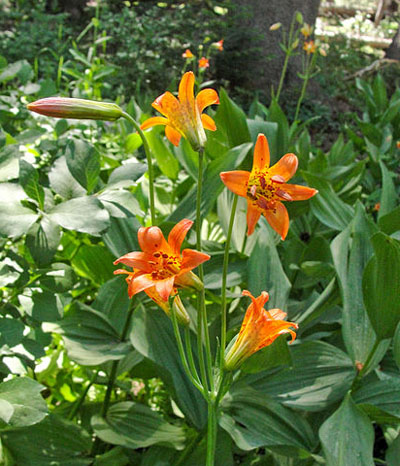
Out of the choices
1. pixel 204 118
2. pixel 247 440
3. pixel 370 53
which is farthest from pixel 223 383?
pixel 370 53

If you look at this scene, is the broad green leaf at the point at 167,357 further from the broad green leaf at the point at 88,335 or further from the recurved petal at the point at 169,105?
the recurved petal at the point at 169,105

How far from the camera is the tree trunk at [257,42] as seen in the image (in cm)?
506

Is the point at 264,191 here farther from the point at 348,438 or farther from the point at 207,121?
the point at 348,438

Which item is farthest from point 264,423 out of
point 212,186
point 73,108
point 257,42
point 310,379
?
point 257,42

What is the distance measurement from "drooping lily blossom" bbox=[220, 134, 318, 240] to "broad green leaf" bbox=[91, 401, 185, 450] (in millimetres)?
487

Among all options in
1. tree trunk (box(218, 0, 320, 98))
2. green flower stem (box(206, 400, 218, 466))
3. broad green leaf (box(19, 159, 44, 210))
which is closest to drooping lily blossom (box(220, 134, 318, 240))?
green flower stem (box(206, 400, 218, 466))

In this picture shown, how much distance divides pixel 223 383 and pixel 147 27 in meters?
4.87

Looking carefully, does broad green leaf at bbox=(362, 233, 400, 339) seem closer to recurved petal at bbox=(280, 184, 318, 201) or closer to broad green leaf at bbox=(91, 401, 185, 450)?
recurved petal at bbox=(280, 184, 318, 201)

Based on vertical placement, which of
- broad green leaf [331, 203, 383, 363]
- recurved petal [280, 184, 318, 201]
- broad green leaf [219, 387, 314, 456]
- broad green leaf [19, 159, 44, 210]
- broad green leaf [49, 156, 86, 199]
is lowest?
broad green leaf [219, 387, 314, 456]

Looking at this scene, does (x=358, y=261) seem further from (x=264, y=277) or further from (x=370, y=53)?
(x=370, y=53)

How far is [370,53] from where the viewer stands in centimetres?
730

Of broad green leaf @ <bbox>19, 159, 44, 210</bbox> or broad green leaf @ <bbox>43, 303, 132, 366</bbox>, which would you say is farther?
broad green leaf @ <bbox>43, 303, 132, 366</bbox>

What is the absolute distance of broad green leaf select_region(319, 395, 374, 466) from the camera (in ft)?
2.49

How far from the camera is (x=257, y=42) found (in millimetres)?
5223
